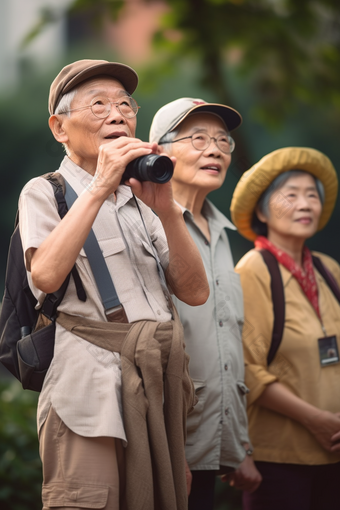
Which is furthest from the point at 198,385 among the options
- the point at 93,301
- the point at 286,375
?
the point at 93,301

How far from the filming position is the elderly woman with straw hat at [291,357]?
309 cm

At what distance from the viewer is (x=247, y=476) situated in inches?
115

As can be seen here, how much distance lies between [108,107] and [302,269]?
1761mm

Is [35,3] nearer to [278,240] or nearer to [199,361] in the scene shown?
[278,240]

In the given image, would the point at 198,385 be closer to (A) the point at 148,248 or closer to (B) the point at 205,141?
(A) the point at 148,248

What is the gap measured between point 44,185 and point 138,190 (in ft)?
0.99

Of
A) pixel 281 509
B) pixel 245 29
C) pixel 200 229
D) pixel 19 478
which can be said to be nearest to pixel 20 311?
pixel 200 229

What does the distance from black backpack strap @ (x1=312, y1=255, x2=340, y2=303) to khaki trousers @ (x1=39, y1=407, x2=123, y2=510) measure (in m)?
1.97

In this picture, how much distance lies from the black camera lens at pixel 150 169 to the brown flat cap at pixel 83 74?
400 mm

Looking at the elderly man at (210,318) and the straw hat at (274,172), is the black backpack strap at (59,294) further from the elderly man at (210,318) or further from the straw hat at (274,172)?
the straw hat at (274,172)

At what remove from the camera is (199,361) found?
265 centimetres

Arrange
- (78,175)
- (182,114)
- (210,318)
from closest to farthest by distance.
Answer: (78,175)
(210,318)
(182,114)

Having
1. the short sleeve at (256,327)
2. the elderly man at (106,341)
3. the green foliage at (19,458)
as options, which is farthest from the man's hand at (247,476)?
the green foliage at (19,458)

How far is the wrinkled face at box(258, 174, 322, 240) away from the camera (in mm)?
3436
